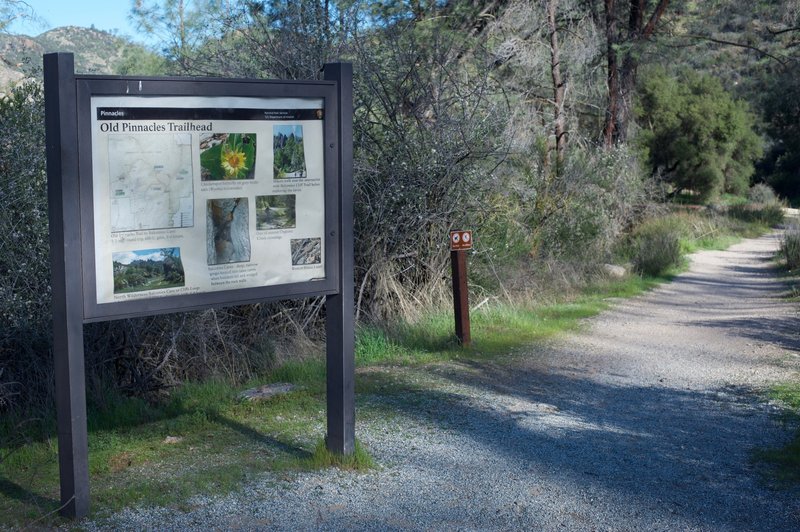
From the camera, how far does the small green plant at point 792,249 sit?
1820 cm

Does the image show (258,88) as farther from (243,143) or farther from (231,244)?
(231,244)

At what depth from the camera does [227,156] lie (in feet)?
15.7

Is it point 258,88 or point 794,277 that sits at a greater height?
point 258,88

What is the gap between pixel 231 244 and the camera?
15.9 feet

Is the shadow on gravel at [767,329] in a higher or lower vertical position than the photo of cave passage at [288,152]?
lower

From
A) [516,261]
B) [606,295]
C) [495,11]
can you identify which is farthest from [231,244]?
[495,11]

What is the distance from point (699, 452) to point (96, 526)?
3.81 m

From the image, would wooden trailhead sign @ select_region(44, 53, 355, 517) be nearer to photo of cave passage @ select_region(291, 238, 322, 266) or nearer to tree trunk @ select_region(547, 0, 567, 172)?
photo of cave passage @ select_region(291, 238, 322, 266)

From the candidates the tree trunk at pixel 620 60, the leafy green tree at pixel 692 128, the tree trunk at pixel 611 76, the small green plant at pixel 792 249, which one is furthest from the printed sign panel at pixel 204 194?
the leafy green tree at pixel 692 128

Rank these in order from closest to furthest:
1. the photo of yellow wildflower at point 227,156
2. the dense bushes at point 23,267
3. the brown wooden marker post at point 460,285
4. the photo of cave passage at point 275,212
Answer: the photo of yellow wildflower at point 227,156, the photo of cave passage at point 275,212, the dense bushes at point 23,267, the brown wooden marker post at point 460,285

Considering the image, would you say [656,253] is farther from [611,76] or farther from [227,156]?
[227,156]

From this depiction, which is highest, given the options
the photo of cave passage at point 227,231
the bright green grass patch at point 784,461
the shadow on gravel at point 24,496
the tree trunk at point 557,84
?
the tree trunk at point 557,84

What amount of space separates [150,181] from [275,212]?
0.77 metres

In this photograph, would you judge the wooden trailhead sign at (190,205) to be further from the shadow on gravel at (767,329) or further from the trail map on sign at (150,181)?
the shadow on gravel at (767,329)
